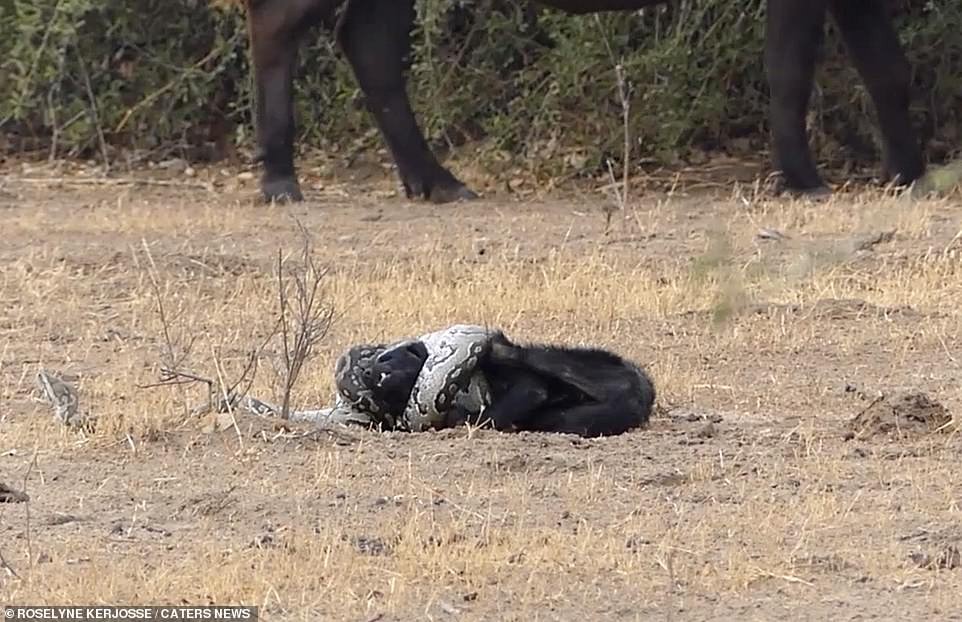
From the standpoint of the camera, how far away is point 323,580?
3635mm

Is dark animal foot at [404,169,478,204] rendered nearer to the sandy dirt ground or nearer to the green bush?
the green bush

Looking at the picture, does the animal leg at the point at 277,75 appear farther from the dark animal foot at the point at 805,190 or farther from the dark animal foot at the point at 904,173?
the dark animal foot at the point at 904,173

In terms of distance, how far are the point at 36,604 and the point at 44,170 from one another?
328 inches

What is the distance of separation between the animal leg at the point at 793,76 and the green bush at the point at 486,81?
4.18ft

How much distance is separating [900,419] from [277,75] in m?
5.03

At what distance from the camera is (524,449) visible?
4.52 metres

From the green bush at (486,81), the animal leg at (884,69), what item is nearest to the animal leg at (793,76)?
the animal leg at (884,69)

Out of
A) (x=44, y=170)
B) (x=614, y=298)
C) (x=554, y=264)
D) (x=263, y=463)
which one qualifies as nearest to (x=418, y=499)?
(x=263, y=463)

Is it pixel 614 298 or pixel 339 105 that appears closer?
pixel 614 298

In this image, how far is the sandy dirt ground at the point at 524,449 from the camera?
3.60 m

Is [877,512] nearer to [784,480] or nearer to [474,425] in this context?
[784,480]

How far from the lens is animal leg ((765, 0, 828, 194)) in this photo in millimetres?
8938

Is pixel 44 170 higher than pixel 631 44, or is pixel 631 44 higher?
pixel 631 44

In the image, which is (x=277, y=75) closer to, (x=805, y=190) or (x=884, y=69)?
(x=805, y=190)
